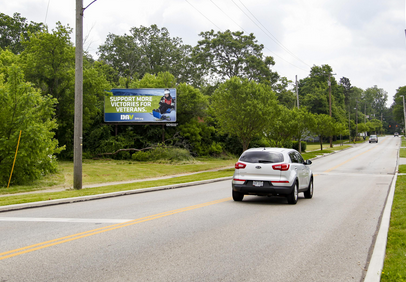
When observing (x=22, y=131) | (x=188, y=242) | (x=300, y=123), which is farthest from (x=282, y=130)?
(x=188, y=242)

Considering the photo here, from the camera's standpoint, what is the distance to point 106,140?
36.6 metres

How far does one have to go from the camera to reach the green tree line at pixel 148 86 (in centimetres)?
1836

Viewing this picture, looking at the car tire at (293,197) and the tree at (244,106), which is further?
the tree at (244,106)

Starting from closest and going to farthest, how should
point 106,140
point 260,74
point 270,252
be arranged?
point 270,252, point 106,140, point 260,74

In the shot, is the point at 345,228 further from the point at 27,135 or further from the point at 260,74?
the point at 260,74

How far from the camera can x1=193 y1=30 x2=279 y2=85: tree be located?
211ft

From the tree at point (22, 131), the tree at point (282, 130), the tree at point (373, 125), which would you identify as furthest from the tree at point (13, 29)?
the tree at point (373, 125)

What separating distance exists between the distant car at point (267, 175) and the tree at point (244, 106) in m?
17.2

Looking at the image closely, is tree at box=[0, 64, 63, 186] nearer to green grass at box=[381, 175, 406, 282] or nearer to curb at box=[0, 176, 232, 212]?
curb at box=[0, 176, 232, 212]

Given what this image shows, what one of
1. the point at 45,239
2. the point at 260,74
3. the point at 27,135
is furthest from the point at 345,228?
the point at 260,74

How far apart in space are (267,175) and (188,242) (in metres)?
5.25

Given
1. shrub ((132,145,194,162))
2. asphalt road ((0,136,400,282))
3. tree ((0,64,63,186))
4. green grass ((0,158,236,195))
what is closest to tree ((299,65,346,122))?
shrub ((132,145,194,162))

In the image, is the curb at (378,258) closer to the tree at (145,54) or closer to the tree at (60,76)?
the tree at (60,76)

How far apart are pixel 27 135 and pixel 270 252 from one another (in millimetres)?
14620
